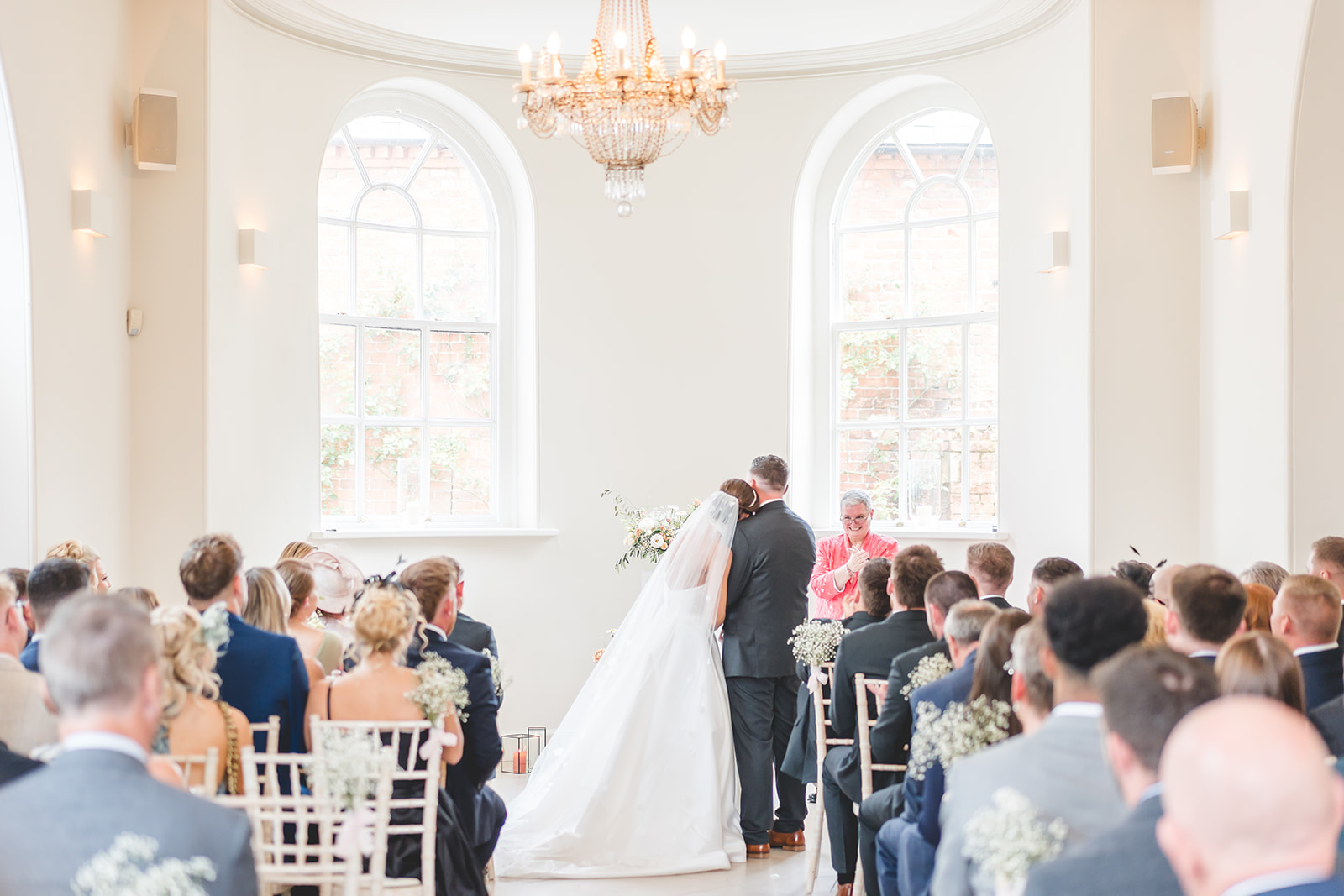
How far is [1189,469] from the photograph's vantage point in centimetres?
611

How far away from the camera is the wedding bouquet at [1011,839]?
2057mm

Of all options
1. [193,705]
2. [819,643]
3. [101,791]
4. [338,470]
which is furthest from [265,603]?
[338,470]

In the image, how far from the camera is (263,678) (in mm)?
3418

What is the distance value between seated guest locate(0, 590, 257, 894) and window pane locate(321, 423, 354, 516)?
5782 mm

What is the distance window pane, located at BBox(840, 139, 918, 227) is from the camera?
314 inches

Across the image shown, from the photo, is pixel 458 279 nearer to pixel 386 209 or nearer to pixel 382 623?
pixel 386 209

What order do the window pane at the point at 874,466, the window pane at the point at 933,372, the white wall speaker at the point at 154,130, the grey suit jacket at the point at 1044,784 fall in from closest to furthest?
the grey suit jacket at the point at 1044,784 → the white wall speaker at the point at 154,130 → the window pane at the point at 933,372 → the window pane at the point at 874,466

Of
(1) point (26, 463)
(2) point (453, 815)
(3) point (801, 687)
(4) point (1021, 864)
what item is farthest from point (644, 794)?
(4) point (1021, 864)

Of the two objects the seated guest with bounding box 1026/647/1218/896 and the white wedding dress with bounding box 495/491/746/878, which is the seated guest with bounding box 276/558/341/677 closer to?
the white wedding dress with bounding box 495/491/746/878

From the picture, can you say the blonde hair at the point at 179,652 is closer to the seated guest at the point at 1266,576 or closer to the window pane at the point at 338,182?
the seated guest at the point at 1266,576

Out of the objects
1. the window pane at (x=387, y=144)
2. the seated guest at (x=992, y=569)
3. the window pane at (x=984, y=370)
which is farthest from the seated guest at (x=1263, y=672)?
the window pane at (x=387, y=144)

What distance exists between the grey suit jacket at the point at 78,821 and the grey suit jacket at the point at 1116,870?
50.0 inches

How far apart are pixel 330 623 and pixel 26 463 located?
55.8 inches

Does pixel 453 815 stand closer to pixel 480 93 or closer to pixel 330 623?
pixel 330 623
